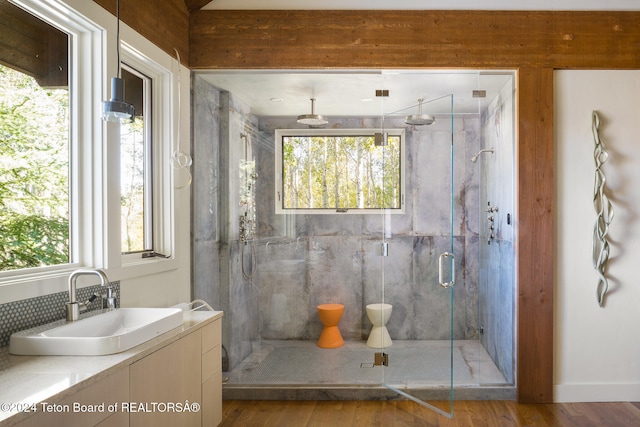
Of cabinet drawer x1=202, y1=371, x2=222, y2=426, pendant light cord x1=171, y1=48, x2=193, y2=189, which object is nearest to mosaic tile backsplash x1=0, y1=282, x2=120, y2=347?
cabinet drawer x1=202, y1=371, x2=222, y2=426

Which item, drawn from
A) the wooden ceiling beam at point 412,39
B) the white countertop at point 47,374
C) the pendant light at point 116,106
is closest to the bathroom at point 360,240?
the wooden ceiling beam at point 412,39

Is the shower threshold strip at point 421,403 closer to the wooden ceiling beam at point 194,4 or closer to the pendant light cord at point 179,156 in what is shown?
the pendant light cord at point 179,156

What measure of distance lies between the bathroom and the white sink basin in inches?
43.1

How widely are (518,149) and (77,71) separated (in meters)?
2.67

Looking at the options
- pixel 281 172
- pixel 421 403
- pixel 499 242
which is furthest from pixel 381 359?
pixel 281 172

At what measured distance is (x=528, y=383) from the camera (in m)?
Result: 3.18

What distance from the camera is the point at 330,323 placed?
3.69 meters

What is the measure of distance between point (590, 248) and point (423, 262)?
1147 mm

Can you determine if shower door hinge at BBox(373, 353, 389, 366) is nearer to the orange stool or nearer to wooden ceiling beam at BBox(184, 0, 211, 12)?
the orange stool

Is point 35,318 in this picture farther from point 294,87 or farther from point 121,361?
point 294,87

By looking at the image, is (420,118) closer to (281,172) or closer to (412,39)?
(412,39)

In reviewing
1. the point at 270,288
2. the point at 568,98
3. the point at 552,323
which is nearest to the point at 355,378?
the point at 270,288

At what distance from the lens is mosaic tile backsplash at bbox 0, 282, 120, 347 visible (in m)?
1.79

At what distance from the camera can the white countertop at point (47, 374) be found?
127 centimetres
